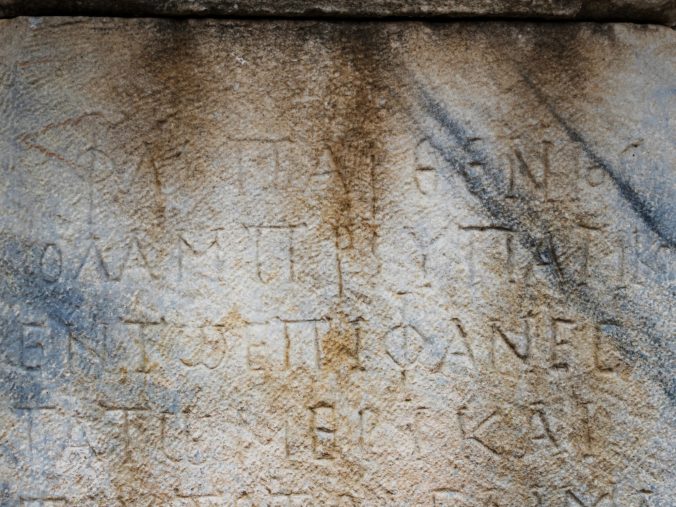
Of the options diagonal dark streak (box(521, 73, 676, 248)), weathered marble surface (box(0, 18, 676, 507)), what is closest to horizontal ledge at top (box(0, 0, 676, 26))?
weathered marble surface (box(0, 18, 676, 507))

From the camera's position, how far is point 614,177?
1954 mm

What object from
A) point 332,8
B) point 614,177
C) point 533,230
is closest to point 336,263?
point 533,230

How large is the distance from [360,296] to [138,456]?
66cm

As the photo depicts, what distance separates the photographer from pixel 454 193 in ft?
6.37

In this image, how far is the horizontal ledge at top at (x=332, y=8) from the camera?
6.10 ft

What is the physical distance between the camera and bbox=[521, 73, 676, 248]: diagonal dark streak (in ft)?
6.39

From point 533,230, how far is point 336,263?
19.5 inches

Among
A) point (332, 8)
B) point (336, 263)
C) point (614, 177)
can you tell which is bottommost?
point (336, 263)

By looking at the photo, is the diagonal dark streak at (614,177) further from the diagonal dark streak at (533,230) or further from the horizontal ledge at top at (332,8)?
the horizontal ledge at top at (332,8)

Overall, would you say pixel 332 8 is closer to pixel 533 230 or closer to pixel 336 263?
pixel 336 263

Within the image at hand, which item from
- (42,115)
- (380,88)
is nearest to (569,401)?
(380,88)

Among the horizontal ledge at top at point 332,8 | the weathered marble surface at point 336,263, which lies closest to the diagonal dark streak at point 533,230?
the weathered marble surface at point 336,263

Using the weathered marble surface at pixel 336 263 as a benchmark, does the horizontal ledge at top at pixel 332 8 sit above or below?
above

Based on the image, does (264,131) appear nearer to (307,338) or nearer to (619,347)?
(307,338)
